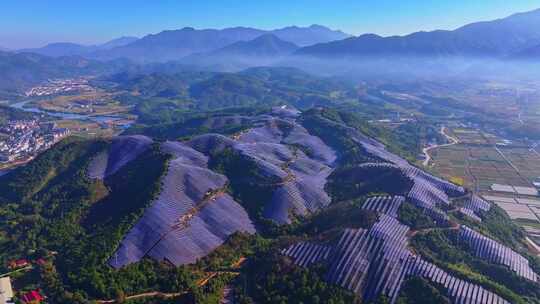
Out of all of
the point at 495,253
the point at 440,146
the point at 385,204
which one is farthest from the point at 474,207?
the point at 440,146

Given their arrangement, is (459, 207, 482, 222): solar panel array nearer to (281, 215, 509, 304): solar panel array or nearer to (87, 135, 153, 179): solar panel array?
(281, 215, 509, 304): solar panel array

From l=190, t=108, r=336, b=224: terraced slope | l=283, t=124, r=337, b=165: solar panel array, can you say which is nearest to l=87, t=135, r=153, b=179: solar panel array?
l=190, t=108, r=336, b=224: terraced slope

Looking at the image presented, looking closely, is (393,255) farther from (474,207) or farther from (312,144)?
(312,144)

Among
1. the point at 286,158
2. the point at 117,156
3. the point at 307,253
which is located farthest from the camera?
the point at 286,158

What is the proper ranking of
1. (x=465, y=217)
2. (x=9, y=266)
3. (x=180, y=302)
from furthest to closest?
(x=465, y=217) < (x=9, y=266) < (x=180, y=302)

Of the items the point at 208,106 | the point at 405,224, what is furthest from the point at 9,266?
the point at 208,106

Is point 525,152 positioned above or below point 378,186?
below

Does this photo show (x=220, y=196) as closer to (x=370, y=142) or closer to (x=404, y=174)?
(x=404, y=174)
